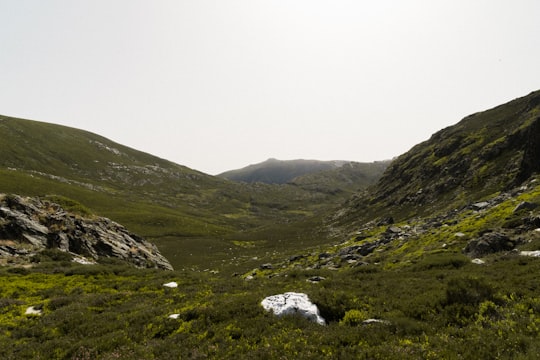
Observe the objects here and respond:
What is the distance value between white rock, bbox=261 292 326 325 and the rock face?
129 feet

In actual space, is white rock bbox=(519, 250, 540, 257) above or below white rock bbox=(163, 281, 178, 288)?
above

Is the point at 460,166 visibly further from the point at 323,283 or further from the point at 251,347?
the point at 251,347

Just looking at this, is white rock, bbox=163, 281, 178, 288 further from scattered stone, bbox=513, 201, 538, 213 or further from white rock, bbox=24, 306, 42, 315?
scattered stone, bbox=513, 201, 538, 213

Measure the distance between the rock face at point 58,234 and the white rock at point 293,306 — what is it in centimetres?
3939

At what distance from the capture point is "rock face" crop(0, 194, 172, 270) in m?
42.2

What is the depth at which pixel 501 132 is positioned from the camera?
10038cm

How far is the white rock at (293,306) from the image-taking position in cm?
1534

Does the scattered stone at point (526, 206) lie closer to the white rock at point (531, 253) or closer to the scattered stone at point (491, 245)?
the scattered stone at point (491, 245)

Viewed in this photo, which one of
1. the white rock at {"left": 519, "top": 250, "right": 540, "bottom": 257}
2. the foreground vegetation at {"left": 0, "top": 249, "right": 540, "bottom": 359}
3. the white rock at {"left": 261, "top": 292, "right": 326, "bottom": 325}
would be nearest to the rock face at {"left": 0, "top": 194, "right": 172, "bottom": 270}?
the foreground vegetation at {"left": 0, "top": 249, "right": 540, "bottom": 359}

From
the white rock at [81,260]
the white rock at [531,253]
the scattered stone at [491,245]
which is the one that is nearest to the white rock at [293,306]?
the white rock at [531,253]

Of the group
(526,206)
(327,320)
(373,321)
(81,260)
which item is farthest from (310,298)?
(81,260)

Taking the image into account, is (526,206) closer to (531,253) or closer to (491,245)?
(491,245)

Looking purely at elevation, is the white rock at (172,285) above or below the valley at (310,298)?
below

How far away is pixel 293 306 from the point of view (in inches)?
629
